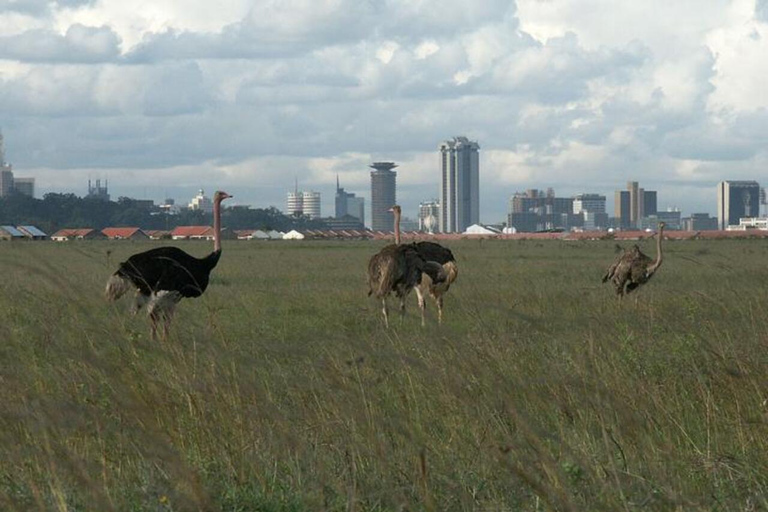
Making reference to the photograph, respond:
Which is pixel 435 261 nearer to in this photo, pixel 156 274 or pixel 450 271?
pixel 450 271

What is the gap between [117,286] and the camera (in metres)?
12.3

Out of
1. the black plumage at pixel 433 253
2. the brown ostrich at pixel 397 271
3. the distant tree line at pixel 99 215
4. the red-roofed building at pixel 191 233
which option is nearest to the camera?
the brown ostrich at pixel 397 271

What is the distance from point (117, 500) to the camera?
4555mm

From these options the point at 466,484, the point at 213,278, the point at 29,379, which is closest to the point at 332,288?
the point at 213,278

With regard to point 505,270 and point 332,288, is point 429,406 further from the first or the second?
point 505,270

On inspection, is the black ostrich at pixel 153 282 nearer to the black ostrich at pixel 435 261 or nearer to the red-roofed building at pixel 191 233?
the black ostrich at pixel 435 261

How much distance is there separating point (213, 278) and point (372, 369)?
18677mm

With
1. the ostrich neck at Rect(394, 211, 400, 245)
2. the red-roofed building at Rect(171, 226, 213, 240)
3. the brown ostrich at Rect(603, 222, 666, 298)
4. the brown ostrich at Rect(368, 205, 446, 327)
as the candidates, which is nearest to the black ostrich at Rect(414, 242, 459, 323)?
the brown ostrich at Rect(368, 205, 446, 327)

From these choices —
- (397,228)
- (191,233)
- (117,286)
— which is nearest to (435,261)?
(397,228)

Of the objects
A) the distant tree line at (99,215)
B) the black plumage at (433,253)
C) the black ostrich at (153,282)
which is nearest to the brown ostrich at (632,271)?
the black plumage at (433,253)

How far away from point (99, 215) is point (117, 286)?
13903 cm

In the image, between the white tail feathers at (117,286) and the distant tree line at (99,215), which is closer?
the white tail feathers at (117,286)

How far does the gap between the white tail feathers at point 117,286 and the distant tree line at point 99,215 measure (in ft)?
392

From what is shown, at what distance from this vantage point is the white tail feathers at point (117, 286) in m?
12.2
